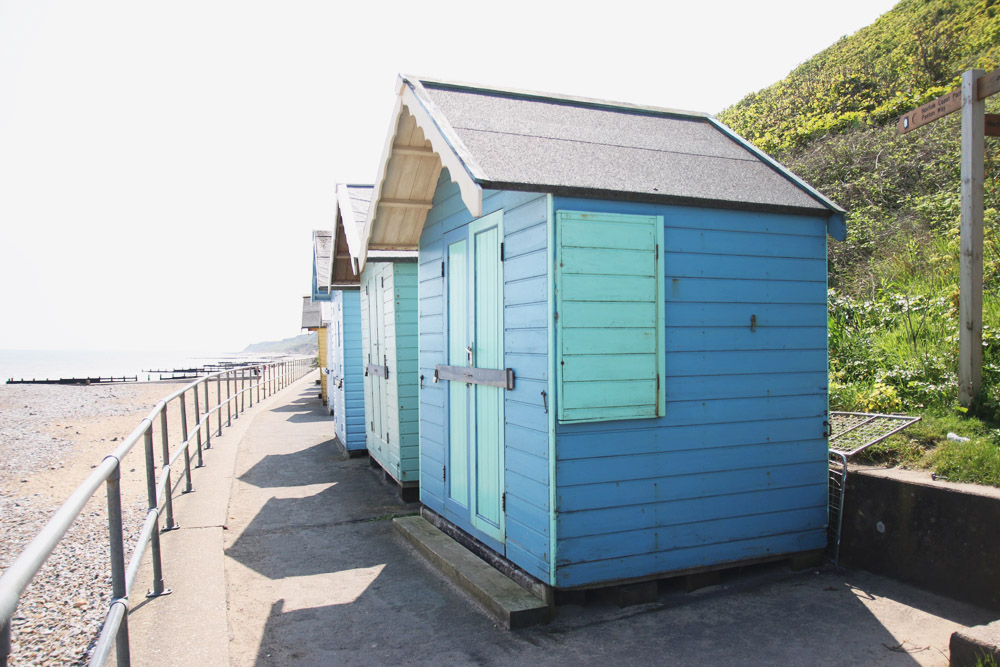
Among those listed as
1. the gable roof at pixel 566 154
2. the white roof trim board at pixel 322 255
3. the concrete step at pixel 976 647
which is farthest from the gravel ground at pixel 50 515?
the concrete step at pixel 976 647

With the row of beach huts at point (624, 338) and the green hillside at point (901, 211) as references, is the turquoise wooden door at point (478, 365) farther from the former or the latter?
the green hillside at point (901, 211)

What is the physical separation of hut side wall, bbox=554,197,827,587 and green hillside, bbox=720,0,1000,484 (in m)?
1.01

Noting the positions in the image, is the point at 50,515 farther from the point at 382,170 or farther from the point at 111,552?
the point at 111,552

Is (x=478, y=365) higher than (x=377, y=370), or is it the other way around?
(x=478, y=365)

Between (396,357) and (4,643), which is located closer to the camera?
(4,643)

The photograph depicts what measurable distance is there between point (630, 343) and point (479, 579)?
190cm

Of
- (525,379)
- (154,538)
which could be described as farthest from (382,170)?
(154,538)

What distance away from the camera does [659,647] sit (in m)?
3.88

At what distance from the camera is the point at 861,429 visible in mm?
5551

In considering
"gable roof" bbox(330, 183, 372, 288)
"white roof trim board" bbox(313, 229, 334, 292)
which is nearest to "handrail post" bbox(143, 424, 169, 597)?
"gable roof" bbox(330, 183, 372, 288)

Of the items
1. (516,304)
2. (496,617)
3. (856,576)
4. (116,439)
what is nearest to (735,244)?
(516,304)

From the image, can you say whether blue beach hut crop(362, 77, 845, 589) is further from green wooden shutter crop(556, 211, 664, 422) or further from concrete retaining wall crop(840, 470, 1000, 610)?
concrete retaining wall crop(840, 470, 1000, 610)

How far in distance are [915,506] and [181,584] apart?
4.85 metres

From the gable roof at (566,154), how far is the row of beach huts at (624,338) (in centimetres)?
2
